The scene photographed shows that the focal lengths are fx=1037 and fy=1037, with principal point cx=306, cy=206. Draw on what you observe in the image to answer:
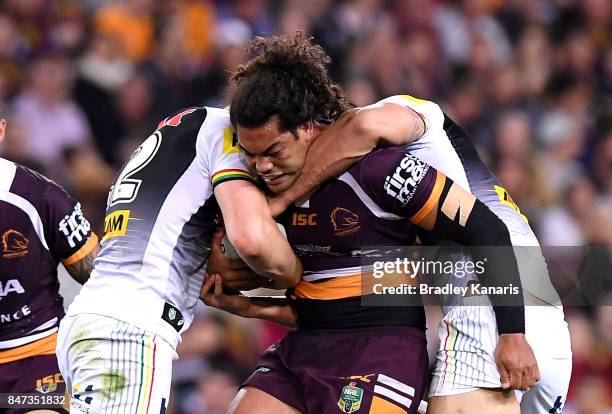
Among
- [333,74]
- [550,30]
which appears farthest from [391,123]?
[550,30]

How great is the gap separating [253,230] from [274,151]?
1.03 feet

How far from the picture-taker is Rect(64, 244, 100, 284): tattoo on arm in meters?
4.33

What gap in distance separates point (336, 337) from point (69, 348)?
100 centimetres

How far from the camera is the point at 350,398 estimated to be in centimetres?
377

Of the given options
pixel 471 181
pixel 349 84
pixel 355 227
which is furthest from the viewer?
pixel 349 84

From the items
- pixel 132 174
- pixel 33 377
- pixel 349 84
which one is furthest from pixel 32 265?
pixel 349 84

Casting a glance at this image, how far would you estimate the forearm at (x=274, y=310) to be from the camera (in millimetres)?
4227

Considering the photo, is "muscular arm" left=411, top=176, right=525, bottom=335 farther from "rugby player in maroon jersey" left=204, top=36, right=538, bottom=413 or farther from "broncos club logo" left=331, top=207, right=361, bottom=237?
"broncos club logo" left=331, top=207, right=361, bottom=237

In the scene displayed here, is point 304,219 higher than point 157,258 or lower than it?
higher

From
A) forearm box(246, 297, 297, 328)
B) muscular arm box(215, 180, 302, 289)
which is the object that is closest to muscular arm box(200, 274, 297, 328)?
forearm box(246, 297, 297, 328)

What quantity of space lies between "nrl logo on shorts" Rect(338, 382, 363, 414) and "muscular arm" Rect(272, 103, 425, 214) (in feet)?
2.30

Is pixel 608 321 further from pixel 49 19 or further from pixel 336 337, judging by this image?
pixel 49 19

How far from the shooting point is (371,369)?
150 inches

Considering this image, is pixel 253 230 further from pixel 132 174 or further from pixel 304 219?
pixel 132 174
